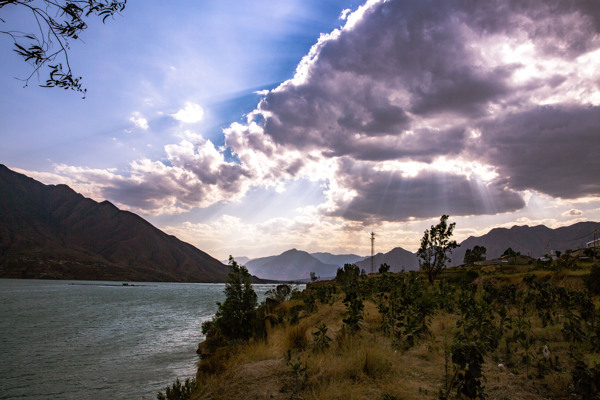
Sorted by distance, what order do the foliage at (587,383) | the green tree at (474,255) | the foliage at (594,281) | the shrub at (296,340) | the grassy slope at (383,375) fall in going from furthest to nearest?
1. the green tree at (474,255)
2. the foliage at (594,281)
3. the shrub at (296,340)
4. the grassy slope at (383,375)
5. the foliage at (587,383)

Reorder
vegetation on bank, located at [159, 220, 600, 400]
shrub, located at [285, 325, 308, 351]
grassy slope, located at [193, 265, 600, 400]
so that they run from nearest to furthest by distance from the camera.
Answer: vegetation on bank, located at [159, 220, 600, 400] → grassy slope, located at [193, 265, 600, 400] → shrub, located at [285, 325, 308, 351]

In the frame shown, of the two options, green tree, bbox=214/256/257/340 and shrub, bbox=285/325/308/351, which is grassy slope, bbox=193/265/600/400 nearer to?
shrub, bbox=285/325/308/351

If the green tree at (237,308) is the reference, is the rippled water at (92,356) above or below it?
below

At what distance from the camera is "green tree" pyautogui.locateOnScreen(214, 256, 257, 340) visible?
20.6 metres

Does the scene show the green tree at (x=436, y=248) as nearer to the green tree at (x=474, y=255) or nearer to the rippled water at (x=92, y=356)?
the rippled water at (x=92, y=356)

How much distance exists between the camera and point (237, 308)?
20797mm

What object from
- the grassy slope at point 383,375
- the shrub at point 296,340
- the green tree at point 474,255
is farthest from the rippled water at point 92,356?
the green tree at point 474,255

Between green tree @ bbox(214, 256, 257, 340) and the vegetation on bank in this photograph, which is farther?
green tree @ bbox(214, 256, 257, 340)

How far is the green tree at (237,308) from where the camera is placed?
20594 mm

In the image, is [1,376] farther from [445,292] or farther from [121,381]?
[445,292]

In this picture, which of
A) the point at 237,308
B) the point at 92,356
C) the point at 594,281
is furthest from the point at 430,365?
the point at 92,356

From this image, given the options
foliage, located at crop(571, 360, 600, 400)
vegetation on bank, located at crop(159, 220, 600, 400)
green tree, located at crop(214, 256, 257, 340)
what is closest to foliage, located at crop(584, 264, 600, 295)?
vegetation on bank, located at crop(159, 220, 600, 400)

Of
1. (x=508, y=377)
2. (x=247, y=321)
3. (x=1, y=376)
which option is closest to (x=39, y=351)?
(x=1, y=376)

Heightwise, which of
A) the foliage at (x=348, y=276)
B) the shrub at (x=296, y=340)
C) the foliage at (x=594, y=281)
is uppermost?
the foliage at (x=594, y=281)
